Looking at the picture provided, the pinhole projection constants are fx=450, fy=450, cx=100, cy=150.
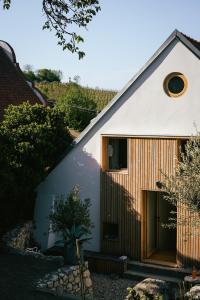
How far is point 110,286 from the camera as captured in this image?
17.8m

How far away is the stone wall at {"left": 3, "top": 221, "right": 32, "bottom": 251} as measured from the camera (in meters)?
18.5

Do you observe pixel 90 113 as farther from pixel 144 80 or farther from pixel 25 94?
pixel 144 80

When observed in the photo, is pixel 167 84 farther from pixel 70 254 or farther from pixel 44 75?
pixel 44 75

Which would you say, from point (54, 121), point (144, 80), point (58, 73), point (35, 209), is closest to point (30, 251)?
point (35, 209)

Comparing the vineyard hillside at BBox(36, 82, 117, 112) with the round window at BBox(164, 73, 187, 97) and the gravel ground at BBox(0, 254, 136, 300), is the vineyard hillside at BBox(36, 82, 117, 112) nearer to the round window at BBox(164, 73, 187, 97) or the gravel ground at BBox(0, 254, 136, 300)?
the round window at BBox(164, 73, 187, 97)

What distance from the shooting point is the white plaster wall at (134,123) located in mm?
17625

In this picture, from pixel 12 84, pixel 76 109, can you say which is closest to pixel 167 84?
pixel 12 84

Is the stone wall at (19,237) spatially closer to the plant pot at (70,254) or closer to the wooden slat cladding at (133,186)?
the plant pot at (70,254)

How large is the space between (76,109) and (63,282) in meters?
21.3

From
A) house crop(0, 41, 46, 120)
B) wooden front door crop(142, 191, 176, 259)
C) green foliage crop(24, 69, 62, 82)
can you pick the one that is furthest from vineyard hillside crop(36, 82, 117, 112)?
wooden front door crop(142, 191, 176, 259)

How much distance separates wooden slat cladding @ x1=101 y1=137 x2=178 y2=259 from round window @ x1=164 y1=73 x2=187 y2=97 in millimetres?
1883

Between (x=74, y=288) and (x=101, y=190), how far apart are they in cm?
499

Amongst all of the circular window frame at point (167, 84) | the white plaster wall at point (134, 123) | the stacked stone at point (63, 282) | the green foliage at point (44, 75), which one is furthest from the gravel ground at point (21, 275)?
the green foliage at point (44, 75)

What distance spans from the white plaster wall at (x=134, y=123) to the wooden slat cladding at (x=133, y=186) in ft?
1.42
